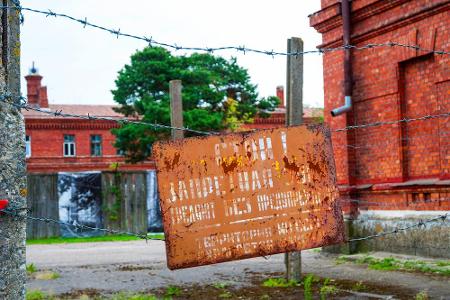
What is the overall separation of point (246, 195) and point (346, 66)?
9.51 metres

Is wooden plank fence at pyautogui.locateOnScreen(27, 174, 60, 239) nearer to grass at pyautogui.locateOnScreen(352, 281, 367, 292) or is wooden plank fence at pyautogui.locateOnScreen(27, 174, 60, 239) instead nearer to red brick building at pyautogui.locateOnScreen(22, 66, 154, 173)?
grass at pyautogui.locateOnScreen(352, 281, 367, 292)

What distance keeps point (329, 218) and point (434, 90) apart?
26.1ft

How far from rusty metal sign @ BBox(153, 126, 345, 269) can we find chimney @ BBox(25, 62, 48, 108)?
45708mm

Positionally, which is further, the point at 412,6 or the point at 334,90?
the point at 334,90

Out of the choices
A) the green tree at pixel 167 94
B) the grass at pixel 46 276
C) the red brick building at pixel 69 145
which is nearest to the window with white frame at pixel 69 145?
the red brick building at pixel 69 145

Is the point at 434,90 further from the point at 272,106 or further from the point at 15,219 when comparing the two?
the point at 272,106

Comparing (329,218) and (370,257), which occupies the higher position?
(329,218)

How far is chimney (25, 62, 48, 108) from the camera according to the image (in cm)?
4816

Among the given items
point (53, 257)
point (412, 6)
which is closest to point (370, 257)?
point (412, 6)

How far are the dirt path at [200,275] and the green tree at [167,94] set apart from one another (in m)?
20.0

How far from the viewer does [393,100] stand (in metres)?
12.1

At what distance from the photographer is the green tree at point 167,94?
34.2 m

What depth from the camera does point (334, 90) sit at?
13.6m

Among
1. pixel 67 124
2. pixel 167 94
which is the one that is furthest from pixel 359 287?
pixel 67 124
